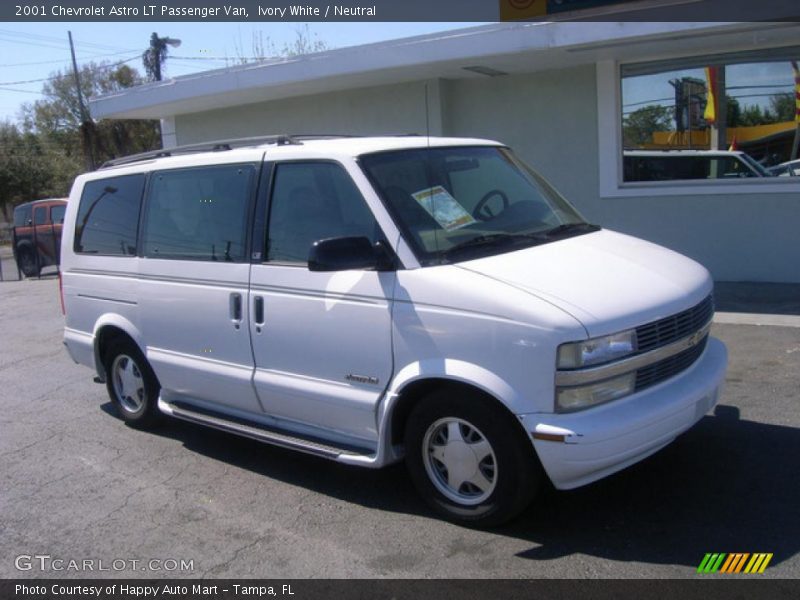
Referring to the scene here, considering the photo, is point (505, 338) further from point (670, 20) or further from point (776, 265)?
point (776, 265)

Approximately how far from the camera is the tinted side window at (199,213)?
4.97 metres

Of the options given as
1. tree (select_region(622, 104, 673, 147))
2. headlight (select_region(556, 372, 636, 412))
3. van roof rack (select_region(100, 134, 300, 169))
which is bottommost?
headlight (select_region(556, 372, 636, 412))

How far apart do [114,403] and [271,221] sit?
261cm

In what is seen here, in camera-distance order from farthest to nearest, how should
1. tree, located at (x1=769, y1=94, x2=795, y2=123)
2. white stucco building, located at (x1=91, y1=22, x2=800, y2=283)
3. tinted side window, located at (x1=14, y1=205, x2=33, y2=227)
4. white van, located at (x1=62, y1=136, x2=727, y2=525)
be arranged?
tinted side window, located at (x1=14, y1=205, x2=33, y2=227)
tree, located at (x1=769, y1=94, x2=795, y2=123)
white stucco building, located at (x1=91, y1=22, x2=800, y2=283)
white van, located at (x1=62, y1=136, x2=727, y2=525)

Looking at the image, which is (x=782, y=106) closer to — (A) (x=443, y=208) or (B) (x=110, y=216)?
(A) (x=443, y=208)

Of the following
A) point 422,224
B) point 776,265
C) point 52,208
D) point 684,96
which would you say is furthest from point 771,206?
point 52,208

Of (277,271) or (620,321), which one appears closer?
(620,321)

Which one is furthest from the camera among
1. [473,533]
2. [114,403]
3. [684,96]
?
[684,96]

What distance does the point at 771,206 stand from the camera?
31.2ft

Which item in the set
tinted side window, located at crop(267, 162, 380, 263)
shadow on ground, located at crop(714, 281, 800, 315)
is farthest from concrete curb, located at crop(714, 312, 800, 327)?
tinted side window, located at crop(267, 162, 380, 263)

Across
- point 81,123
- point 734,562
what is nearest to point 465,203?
point 734,562

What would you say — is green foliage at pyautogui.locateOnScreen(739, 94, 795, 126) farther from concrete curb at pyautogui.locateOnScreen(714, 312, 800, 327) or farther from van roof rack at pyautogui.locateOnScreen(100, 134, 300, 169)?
van roof rack at pyautogui.locateOnScreen(100, 134, 300, 169)

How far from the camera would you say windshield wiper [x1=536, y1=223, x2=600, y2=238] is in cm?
467

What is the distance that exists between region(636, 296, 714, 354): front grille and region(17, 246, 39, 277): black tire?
18.4m
